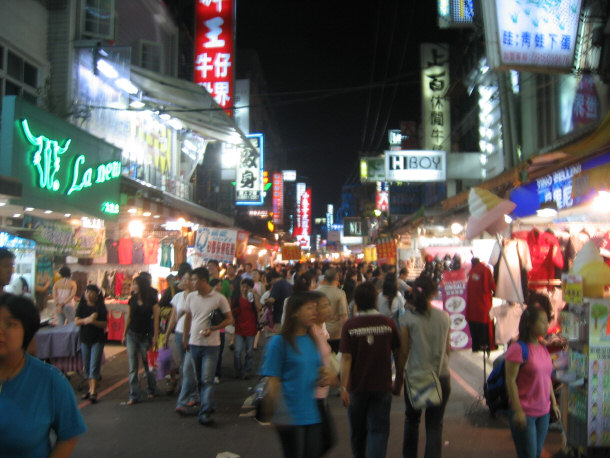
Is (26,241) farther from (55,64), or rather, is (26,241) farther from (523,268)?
(523,268)

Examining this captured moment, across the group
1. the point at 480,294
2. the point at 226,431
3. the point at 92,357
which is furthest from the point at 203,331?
the point at 480,294

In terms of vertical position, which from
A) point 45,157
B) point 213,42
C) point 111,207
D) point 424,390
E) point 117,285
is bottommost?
point 424,390

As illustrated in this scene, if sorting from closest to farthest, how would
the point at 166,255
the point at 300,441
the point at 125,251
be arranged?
the point at 300,441
the point at 125,251
the point at 166,255

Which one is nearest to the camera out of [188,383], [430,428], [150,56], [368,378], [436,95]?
[368,378]

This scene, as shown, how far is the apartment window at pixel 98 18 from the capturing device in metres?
13.6

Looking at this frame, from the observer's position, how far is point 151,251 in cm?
1526

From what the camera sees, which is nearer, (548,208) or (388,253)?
(548,208)

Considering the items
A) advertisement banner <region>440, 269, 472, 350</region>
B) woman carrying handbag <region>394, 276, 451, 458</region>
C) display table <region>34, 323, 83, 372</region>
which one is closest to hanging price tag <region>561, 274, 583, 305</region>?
woman carrying handbag <region>394, 276, 451, 458</region>

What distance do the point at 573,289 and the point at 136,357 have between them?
6090mm

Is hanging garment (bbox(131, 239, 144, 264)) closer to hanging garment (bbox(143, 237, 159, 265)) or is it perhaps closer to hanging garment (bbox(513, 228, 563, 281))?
hanging garment (bbox(143, 237, 159, 265))

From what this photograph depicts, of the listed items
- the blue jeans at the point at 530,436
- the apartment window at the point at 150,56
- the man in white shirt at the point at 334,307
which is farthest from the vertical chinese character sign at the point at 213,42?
the blue jeans at the point at 530,436

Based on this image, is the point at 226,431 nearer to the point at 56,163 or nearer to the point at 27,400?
the point at 27,400

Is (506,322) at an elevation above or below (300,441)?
above

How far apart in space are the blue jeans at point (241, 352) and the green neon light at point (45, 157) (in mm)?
4351
